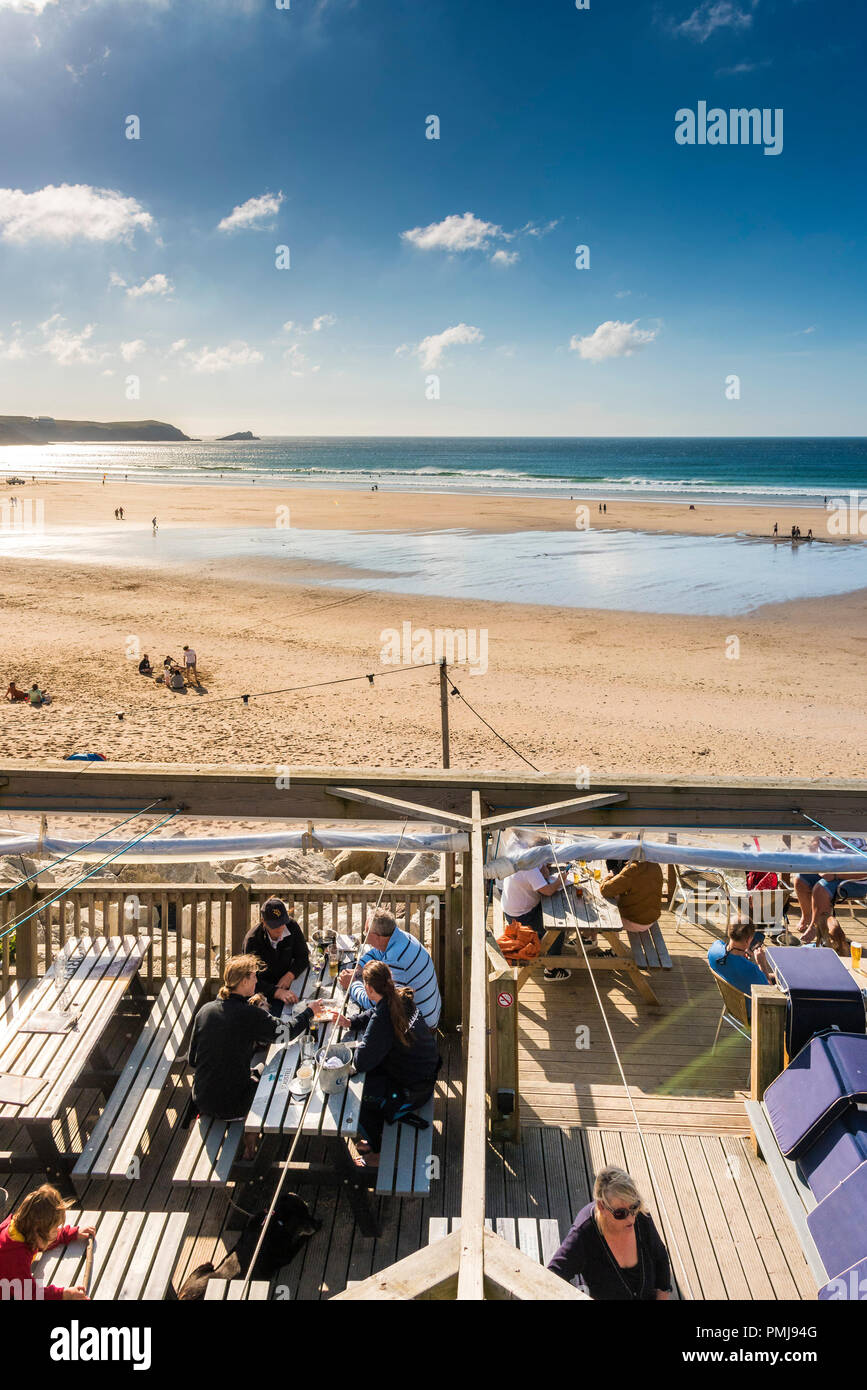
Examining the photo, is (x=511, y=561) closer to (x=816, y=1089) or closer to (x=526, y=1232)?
(x=816, y=1089)

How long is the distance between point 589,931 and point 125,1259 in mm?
4400

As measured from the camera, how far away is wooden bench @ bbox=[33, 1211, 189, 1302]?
3391 millimetres

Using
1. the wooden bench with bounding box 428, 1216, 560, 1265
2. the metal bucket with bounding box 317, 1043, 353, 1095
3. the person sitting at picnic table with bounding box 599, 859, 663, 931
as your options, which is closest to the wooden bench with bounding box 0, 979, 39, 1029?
the metal bucket with bounding box 317, 1043, 353, 1095

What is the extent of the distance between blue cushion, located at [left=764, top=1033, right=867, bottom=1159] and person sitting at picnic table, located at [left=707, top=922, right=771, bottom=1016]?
136cm

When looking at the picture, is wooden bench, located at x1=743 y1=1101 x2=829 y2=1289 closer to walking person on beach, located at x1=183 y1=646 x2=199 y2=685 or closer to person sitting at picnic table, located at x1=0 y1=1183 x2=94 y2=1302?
person sitting at picnic table, located at x1=0 y1=1183 x2=94 y2=1302

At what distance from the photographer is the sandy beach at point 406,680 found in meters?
14.9

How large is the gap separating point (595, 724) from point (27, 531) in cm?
4088

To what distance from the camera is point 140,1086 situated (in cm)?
466

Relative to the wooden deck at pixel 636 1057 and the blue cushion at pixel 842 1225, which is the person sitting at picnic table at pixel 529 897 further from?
the blue cushion at pixel 842 1225

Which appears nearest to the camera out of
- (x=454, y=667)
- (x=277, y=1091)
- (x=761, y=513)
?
(x=277, y=1091)

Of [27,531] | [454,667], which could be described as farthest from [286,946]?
[27,531]

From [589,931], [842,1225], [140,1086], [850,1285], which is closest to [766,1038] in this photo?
[842,1225]

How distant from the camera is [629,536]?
4322cm
